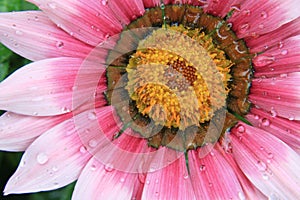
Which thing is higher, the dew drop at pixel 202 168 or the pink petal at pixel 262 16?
the pink petal at pixel 262 16

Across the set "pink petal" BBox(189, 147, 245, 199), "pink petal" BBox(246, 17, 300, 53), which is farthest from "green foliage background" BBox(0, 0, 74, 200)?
"pink petal" BBox(246, 17, 300, 53)

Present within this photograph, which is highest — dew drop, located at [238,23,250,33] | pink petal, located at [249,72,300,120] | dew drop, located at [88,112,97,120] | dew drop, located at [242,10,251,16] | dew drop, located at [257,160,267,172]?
dew drop, located at [242,10,251,16]

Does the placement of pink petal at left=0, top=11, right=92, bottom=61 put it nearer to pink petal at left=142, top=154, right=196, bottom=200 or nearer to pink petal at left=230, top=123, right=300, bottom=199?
pink petal at left=142, top=154, right=196, bottom=200

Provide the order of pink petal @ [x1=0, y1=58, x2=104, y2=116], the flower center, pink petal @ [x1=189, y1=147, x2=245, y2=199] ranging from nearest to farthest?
pink petal @ [x1=0, y1=58, x2=104, y2=116]
pink petal @ [x1=189, y1=147, x2=245, y2=199]
the flower center

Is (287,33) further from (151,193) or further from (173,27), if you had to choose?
(151,193)

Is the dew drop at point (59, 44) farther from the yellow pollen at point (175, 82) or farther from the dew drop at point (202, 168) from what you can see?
the dew drop at point (202, 168)

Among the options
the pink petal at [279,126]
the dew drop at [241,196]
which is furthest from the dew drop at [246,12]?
the dew drop at [241,196]
